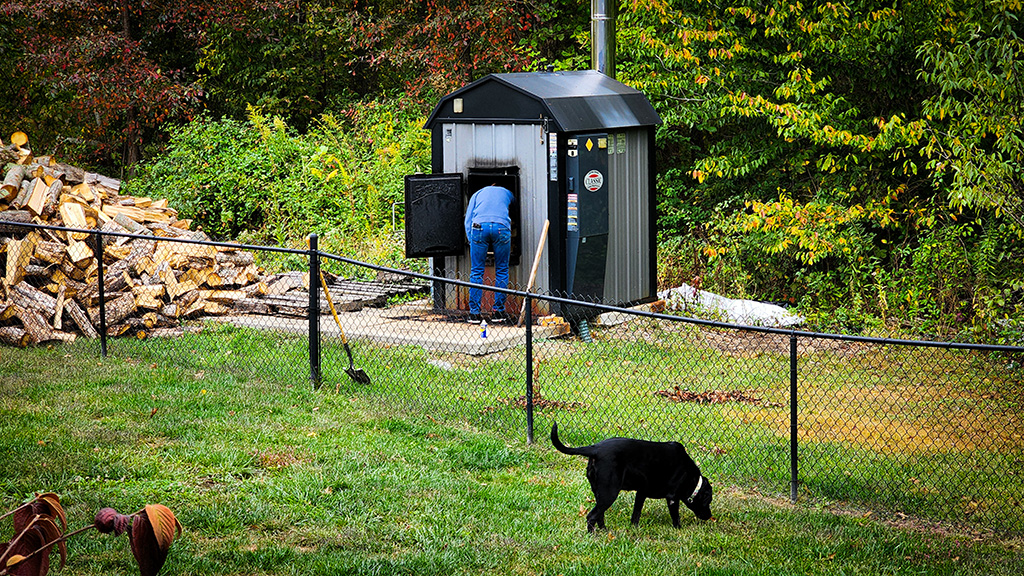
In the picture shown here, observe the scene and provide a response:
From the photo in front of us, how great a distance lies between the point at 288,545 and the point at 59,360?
5078 mm

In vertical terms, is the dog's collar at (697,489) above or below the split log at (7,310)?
below

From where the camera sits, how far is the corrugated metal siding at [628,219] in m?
11.4

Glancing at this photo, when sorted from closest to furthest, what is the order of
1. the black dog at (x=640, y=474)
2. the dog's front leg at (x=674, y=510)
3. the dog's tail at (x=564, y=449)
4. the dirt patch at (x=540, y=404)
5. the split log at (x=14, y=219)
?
the dog's tail at (x=564, y=449) < the black dog at (x=640, y=474) < the dog's front leg at (x=674, y=510) < the dirt patch at (x=540, y=404) < the split log at (x=14, y=219)

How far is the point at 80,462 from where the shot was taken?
244 inches

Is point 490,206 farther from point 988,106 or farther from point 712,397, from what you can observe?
point 988,106

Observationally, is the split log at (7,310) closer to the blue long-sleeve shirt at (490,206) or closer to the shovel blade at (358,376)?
the shovel blade at (358,376)

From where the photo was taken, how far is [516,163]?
11.2 meters

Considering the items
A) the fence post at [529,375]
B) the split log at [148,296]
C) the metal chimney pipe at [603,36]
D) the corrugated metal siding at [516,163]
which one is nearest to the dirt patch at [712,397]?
the fence post at [529,375]

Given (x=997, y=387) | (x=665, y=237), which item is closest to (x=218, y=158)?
(x=665, y=237)

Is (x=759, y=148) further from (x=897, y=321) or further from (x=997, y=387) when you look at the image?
(x=997, y=387)

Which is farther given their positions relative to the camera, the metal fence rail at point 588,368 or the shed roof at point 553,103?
the shed roof at point 553,103

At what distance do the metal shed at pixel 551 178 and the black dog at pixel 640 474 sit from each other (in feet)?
18.0

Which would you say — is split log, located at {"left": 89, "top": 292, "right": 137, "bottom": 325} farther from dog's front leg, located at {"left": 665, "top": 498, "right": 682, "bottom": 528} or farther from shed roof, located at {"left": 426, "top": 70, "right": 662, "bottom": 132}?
dog's front leg, located at {"left": 665, "top": 498, "right": 682, "bottom": 528}

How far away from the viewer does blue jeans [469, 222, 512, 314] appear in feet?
35.3
